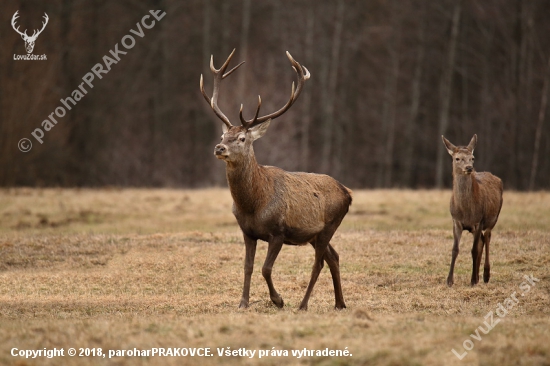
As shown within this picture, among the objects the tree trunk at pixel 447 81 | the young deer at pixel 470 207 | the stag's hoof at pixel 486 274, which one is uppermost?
the tree trunk at pixel 447 81

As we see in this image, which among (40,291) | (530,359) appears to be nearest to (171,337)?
(530,359)

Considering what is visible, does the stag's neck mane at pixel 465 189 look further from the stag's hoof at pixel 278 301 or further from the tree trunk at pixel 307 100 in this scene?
the tree trunk at pixel 307 100

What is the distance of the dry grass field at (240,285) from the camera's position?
317 inches

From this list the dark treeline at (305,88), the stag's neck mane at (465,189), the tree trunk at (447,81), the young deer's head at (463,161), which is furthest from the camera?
the tree trunk at (447,81)

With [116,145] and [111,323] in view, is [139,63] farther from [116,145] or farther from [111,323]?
[111,323]

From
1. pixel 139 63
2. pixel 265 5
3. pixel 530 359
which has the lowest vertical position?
pixel 530 359

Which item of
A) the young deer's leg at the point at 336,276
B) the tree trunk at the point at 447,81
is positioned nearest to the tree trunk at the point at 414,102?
the tree trunk at the point at 447,81

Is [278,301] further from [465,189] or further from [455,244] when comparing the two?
[465,189]

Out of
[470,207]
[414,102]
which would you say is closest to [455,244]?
[470,207]

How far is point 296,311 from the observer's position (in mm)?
10508

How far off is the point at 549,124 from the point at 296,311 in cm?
2499

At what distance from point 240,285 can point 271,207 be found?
2874 mm

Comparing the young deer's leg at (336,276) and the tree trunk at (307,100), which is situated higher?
the tree trunk at (307,100)

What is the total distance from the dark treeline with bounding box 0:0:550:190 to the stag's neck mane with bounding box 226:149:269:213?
22.0 meters
